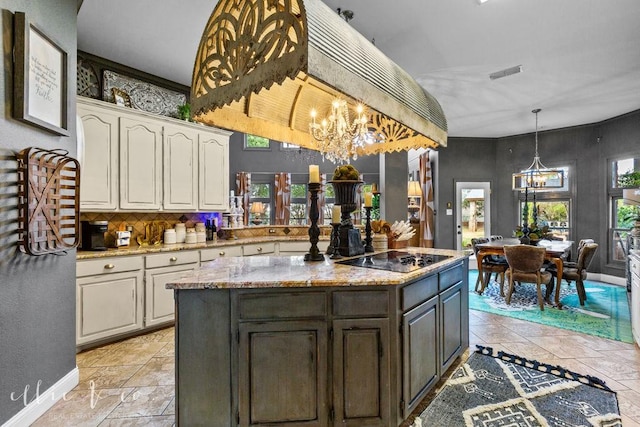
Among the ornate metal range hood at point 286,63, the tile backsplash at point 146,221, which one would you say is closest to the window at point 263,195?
the tile backsplash at point 146,221

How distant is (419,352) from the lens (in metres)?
2.08

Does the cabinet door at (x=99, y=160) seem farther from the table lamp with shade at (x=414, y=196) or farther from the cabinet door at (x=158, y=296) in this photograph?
the table lamp with shade at (x=414, y=196)

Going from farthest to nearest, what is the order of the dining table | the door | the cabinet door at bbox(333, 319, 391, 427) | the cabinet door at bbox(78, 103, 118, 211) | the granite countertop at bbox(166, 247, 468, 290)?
the door → the dining table → the cabinet door at bbox(78, 103, 118, 211) → the cabinet door at bbox(333, 319, 391, 427) → the granite countertop at bbox(166, 247, 468, 290)

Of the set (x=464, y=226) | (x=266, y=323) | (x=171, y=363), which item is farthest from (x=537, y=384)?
(x=464, y=226)

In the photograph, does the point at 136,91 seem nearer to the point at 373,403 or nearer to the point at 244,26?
the point at 244,26

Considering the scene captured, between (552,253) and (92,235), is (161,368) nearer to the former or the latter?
(92,235)

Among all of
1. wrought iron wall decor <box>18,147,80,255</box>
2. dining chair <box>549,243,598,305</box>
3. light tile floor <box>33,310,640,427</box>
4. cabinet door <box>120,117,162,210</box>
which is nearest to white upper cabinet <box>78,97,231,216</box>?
cabinet door <box>120,117,162,210</box>

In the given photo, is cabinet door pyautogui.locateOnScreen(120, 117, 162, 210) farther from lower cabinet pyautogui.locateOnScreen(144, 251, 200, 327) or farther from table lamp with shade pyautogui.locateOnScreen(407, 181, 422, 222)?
table lamp with shade pyautogui.locateOnScreen(407, 181, 422, 222)

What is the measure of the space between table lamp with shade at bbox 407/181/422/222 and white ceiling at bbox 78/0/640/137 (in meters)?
3.33

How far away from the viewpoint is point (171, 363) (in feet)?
9.30

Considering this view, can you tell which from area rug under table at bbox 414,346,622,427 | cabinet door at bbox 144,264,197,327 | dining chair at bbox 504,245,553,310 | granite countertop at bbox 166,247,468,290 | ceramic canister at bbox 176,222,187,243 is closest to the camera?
granite countertop at bbox 166,247,468,290

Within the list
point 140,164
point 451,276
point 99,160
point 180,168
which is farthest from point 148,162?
point 451,276

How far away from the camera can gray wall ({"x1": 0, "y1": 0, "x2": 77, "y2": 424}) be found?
6.15ft

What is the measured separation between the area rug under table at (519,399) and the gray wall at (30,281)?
2.40 m
